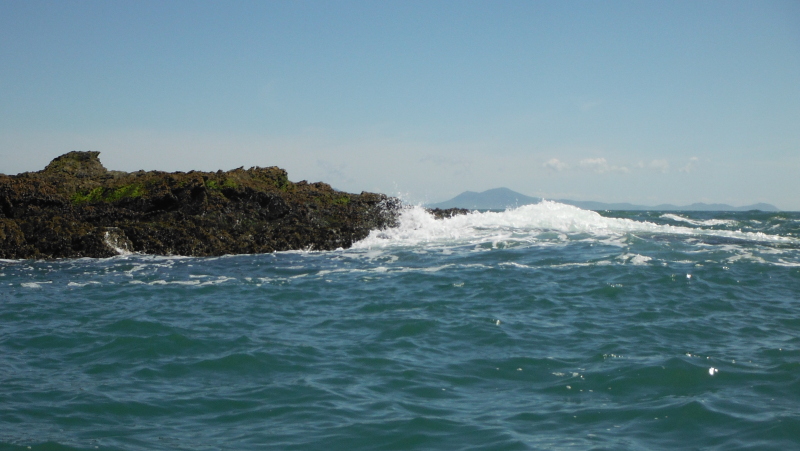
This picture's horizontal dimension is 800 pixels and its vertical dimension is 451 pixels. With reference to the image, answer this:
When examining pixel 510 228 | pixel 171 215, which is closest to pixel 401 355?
pixel 171 215

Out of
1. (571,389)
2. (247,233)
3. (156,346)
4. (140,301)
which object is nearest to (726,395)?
(571,389)

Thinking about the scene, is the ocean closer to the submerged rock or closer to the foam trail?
the submerged rock

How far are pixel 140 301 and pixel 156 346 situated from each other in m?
2.91

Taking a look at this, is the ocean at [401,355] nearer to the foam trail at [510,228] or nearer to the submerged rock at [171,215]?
the submerged rock at [171,215]

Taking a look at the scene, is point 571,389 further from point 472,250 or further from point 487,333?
point 472,250

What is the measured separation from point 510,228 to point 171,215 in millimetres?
11427

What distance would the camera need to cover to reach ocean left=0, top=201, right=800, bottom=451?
17.5 ft

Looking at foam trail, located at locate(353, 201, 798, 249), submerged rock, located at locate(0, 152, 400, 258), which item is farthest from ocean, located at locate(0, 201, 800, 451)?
foam trail, located at locate(353, 201, 798, 249)

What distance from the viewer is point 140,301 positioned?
10328 mm

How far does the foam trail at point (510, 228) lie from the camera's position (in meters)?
18.7

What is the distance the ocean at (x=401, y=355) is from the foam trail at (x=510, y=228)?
14.8 ft

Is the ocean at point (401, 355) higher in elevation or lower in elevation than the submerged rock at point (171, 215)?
lower

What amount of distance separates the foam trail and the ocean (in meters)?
4.50

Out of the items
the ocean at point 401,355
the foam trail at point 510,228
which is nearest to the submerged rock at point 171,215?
the foam trail at point 510,228
